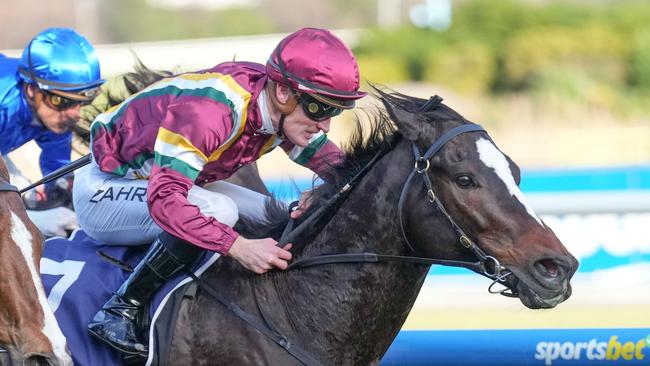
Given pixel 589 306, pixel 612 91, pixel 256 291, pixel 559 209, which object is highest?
pixel 612 91

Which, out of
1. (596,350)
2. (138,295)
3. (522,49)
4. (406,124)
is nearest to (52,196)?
(138,295)

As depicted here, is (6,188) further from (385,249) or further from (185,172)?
(385,249)

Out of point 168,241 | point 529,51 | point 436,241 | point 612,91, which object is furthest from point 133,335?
point 529,51

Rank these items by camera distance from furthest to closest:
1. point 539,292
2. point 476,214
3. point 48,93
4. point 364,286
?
point 48,93 → point 364,286 → point 476,214 → point 539,292

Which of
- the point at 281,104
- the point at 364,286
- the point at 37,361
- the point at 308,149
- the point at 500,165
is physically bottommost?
the point at 37,361

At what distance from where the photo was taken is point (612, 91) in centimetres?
2242

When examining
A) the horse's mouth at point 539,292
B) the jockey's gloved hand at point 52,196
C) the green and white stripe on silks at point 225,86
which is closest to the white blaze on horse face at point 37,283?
the green and white stripe on silks at point 225,86

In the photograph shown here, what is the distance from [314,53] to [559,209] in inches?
117

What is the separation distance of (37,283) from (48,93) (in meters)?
1.77

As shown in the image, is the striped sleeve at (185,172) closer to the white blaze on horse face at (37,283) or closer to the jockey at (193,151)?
the jockey at (193,151)

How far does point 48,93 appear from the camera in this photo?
4840 mm

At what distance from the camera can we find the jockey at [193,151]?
343 centimetres

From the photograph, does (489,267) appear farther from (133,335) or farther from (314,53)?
(133,335)

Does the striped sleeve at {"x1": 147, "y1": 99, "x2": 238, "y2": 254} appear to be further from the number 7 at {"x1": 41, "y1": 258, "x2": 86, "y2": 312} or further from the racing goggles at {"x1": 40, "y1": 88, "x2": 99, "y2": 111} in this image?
the racing goggles at {"x1": 40, "y1": 88, "x2": 99, "y2": 111}
